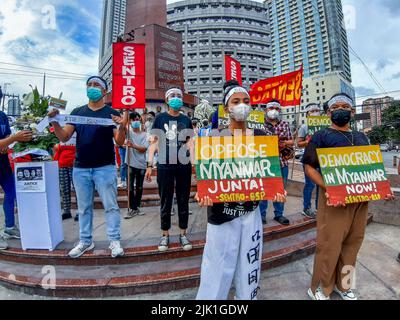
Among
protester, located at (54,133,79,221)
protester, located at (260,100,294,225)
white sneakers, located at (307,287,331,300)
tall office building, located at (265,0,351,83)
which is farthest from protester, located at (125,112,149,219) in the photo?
tall office building, located at (265,0,351,83)

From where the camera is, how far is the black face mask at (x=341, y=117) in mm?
2093

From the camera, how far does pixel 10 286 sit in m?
2.48

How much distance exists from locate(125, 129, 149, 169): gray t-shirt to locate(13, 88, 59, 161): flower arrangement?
1.45 meters

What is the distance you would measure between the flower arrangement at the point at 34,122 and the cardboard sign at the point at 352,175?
3.24 m

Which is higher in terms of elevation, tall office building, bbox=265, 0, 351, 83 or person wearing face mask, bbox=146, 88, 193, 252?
tall office building, bbox=265, 0, 351, 83

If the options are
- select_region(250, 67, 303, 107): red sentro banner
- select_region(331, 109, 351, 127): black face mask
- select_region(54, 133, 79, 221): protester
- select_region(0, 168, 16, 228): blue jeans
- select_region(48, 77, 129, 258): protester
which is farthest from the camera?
select_region(250, 67, 303, 107): red sentro banner

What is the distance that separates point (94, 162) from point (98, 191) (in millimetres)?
356

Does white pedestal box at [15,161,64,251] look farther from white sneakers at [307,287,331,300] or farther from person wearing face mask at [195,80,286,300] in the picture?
white sneakers at [307,287,331,300]

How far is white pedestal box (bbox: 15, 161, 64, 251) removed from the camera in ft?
9.22

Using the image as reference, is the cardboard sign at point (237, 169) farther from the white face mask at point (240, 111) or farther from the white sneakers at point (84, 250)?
the white sneakers at point (84, 250)

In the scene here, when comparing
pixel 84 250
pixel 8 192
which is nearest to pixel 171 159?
pixel 84 250

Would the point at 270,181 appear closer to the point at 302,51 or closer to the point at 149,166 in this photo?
the point at 149,166
